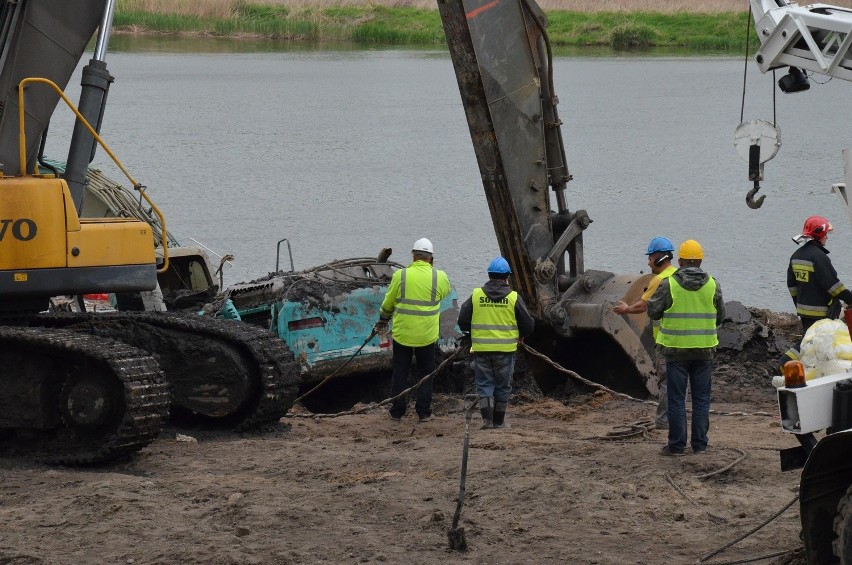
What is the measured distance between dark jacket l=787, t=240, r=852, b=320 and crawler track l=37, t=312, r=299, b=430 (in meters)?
3.92

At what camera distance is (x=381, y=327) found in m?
11.0

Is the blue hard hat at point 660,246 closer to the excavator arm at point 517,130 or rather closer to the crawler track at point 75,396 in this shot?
the excavator arm at point 517,130

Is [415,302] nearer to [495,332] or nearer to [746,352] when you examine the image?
[495,332]

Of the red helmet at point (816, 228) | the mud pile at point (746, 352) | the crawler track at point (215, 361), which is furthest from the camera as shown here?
the mud pile at point (746, 352)

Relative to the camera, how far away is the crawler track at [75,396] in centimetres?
850

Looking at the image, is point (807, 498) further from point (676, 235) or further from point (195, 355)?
point (676, 235)

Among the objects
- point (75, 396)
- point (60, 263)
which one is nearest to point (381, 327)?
point (75, 396)

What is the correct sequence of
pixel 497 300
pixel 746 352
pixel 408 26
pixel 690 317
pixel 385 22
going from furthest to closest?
pixel 385 22 → pixel 408 26 → pixel 746 352 → pixel 497 300 → pixel 690 317

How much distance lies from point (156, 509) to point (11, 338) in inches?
79.7

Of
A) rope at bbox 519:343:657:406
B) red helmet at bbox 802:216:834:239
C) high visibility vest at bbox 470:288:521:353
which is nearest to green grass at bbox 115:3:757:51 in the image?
rope at bbox 519:343:657:406

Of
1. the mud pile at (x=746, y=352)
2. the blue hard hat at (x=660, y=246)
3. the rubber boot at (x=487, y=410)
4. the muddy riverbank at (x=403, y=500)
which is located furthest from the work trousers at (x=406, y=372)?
the mud pile at (x=746, y=352)

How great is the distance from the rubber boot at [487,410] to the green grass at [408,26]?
3695 centimetres

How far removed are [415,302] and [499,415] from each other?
3.61ft

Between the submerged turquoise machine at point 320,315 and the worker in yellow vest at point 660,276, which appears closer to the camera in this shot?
the worker in yellow vest at point 660,276
